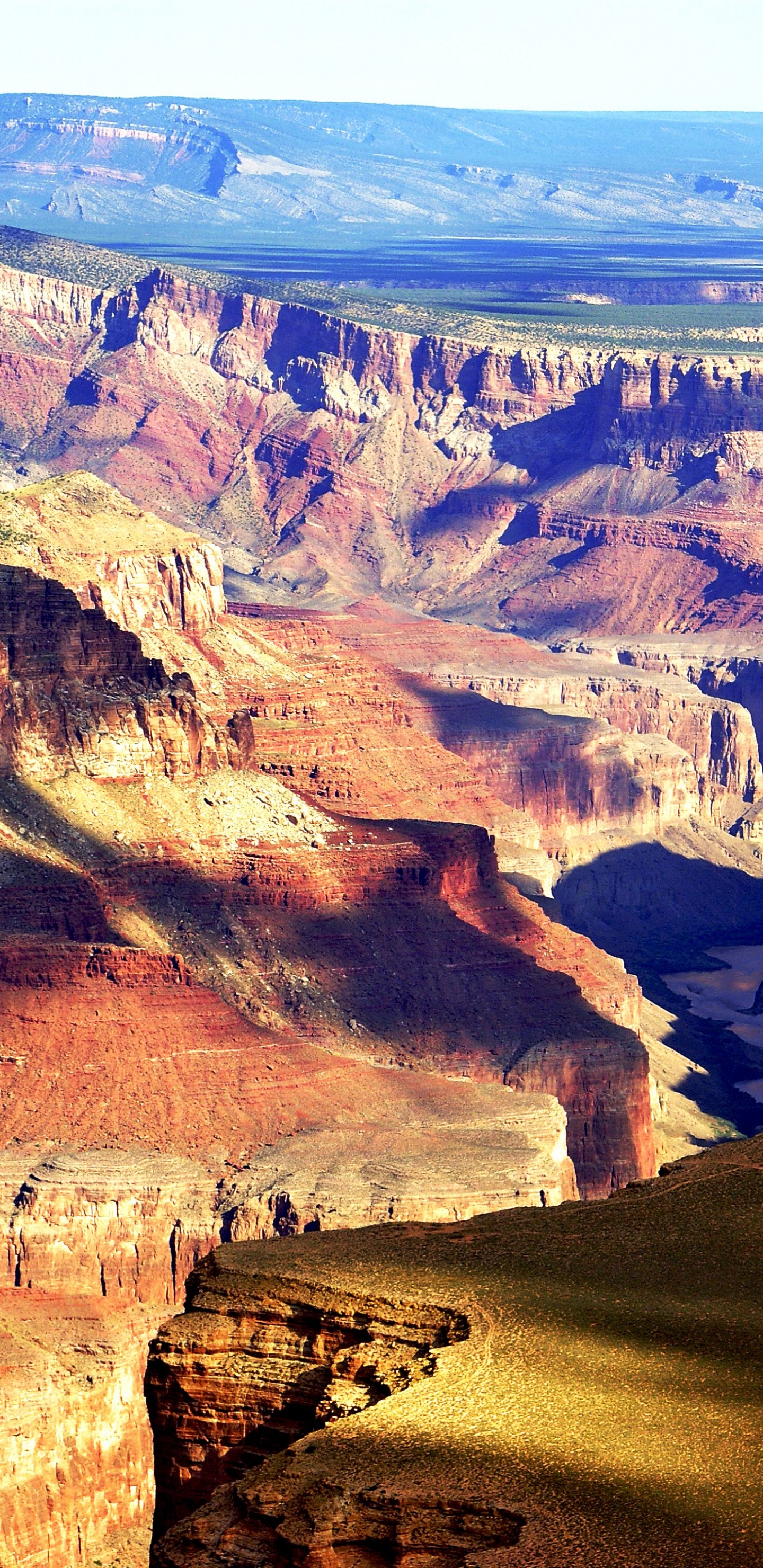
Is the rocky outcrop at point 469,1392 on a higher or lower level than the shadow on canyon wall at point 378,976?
higher

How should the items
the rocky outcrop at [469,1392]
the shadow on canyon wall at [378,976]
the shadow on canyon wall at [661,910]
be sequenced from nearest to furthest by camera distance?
1. the rocky outcrop at [469,1392]
2. the shadow on canyon wall at [378,976]
3. the shadow on canyon wall at [661,910]

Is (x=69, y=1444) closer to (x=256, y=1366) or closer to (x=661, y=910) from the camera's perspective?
(x=256, y=1366)

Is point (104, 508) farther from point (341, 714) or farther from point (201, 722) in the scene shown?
point (201, 722)

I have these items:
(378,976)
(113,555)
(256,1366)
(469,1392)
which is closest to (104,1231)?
(378,976)

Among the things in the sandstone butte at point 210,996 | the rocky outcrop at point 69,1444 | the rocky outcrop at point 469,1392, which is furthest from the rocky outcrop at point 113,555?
the rocky outcrop at point 469,1392

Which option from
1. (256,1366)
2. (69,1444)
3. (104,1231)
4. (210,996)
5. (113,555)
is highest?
(256,1366)

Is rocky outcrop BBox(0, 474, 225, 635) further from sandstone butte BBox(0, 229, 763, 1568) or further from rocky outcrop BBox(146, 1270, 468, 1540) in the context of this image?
rocky outcrop BBox(146, 1270, 468, 1540)

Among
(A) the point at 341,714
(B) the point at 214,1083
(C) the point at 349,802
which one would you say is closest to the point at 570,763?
(A) the point at 341,714

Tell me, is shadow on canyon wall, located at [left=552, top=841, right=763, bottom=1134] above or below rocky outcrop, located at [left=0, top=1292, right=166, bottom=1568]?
below

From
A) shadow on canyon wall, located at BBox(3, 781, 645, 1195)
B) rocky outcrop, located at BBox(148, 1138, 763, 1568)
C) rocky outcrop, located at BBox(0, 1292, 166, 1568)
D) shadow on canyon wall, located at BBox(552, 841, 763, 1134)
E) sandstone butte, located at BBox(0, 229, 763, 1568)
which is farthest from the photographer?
shadow on canyon wall, located at BBox(552, 841, 763, 1134)

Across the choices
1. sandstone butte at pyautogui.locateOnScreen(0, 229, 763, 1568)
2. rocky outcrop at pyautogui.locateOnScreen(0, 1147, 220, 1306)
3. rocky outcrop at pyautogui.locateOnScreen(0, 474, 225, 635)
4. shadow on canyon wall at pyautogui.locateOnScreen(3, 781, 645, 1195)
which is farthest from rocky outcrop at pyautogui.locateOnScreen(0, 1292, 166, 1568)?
rocky outcrop at pyautogui.locateOnScreen(0, 474, 225, 635)

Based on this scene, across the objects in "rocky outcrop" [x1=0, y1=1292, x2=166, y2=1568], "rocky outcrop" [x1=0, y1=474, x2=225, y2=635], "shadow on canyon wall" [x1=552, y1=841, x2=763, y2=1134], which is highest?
"rocky outcrop" [x1=0, y1=474, x2=225, y2=635]

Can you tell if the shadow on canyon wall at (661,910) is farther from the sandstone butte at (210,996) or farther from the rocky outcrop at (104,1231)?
the rocky outcrop at (104,1231)
